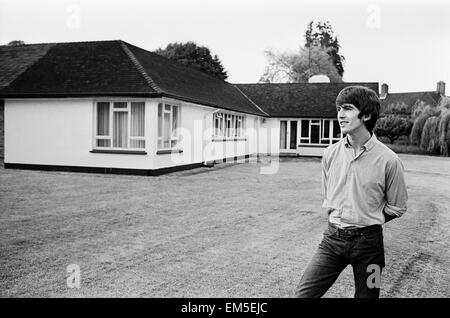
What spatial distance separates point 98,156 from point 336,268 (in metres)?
15.2

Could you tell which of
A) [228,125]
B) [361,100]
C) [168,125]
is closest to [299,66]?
[228,125]

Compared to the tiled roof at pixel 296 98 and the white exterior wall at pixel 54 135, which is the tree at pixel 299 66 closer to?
the tiled roof at pixel 296 98

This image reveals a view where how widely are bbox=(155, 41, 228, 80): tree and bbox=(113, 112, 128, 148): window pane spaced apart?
2845 centimetres

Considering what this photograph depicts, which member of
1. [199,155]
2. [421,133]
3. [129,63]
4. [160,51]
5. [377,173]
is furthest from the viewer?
[160,51]

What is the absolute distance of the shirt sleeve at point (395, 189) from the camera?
115 inches

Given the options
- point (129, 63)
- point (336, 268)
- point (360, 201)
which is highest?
point (129, 63)

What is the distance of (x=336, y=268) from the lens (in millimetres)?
3045

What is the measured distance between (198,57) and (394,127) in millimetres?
19805

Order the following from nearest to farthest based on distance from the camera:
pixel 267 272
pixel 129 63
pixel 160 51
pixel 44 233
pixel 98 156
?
pixel 267 272
pixel 44 233
pixel 98 156
pixel 129 63
pixel 160 51

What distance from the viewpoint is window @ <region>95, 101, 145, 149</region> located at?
56.2ft

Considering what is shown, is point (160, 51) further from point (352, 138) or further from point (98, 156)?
point (352, 138)

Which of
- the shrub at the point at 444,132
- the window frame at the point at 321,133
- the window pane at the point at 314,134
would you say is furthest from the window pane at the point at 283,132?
the shrub at the point at 444,132

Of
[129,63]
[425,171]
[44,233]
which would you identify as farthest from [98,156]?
[425,171]

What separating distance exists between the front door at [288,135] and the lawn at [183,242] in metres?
20.0
